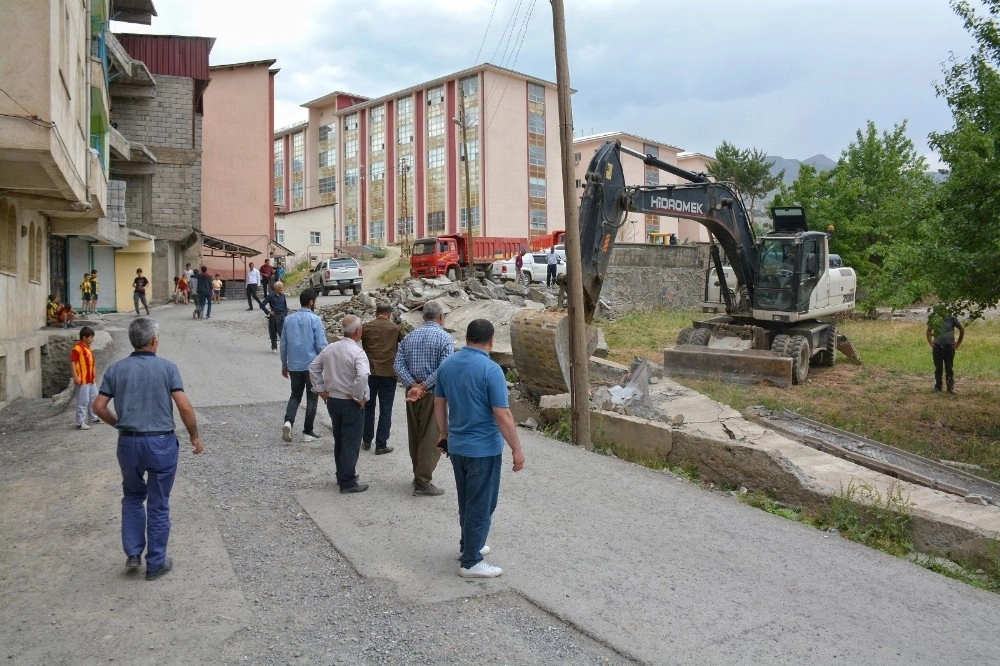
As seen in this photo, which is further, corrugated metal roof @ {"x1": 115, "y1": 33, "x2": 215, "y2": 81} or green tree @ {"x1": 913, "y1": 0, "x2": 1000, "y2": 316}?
corrugated metal roof @ {"x1": 115, "y1": 33, "x2": 215, "y2": 81}

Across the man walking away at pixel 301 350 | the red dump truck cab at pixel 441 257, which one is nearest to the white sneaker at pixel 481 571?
the man walking away at pixel 301 350

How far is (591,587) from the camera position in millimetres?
5180

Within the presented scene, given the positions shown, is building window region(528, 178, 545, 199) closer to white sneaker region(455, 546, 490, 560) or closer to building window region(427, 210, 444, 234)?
building window region(427, 210, 444, 234)

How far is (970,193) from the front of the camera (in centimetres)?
1140

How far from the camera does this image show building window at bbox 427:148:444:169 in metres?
55.1

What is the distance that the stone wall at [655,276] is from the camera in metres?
30.4

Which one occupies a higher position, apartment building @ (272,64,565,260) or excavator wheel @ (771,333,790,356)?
apartment building @ (272,64,565,260)

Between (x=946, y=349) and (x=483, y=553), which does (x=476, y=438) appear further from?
(x=946, y=349)

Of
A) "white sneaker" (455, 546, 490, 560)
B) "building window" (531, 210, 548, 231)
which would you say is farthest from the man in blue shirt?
"building window" (531, 210, 548, 231)

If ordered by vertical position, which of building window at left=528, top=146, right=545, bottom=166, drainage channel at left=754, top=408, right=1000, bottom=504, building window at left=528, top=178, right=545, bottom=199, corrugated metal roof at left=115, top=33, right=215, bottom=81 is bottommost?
drainage channel at left=754, top=408, right=1000, bottom=504

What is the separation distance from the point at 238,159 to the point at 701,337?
104ft

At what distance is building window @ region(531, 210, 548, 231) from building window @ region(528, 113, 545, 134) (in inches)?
215

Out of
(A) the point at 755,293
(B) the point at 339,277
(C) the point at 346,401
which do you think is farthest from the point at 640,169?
(C) the point at 346,401

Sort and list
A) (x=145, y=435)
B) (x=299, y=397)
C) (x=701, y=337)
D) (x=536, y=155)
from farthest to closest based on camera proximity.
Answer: (x=536, y=155) → (x=701, y=337) → (x=299, y=397) → (x=145, y=435)
